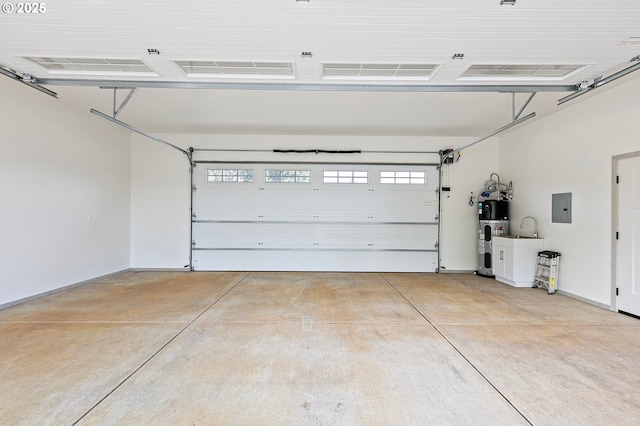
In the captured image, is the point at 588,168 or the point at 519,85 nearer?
the point at 519,85

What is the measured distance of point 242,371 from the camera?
2367 millimetres

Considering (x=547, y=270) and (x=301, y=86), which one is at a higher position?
(x=301, y=86)

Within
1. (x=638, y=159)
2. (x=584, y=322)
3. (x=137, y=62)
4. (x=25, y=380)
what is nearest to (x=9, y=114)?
(x=137, y=62)

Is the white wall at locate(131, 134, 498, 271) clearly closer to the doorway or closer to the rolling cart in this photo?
the rolling cart

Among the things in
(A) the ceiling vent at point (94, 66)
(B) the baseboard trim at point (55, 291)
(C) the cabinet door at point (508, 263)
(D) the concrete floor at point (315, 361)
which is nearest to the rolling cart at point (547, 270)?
(C) the cabinet door at point (508, 263)

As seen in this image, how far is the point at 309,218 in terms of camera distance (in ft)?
21.8

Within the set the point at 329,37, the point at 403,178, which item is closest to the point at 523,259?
the point at 403,178

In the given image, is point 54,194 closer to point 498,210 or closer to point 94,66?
point 94,66

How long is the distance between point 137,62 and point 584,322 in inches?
237

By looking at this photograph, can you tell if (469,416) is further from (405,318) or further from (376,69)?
(376,69)

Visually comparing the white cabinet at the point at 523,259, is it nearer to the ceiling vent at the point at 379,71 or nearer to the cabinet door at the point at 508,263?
the cabinet door at the point at 508,263

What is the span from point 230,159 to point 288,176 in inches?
53.0

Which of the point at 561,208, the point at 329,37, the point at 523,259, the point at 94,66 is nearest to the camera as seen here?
the point at 329,37

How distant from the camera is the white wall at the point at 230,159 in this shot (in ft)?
21.7
